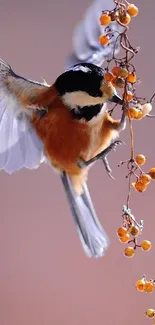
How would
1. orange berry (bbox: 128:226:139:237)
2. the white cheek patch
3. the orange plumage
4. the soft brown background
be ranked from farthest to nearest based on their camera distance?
the soft brown background < the orange plumage < the white cheek patch < orange berry (bbox: 128:226:139:237)

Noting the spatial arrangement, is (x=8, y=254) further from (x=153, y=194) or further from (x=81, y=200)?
(x=81, y=200)

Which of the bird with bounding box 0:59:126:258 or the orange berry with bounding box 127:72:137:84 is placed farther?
the bird with bounding box 0:59:126:258

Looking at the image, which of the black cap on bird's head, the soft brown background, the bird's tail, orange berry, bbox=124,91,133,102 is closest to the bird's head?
the black cap on bird's head

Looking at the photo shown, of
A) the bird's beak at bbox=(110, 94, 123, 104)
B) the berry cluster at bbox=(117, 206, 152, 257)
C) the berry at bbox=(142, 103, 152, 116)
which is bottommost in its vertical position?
the berry cluster at bbox=(117, 206, 152, 257)

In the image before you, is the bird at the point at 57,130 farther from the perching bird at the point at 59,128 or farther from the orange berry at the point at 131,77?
the orange berry at the point at 131,77

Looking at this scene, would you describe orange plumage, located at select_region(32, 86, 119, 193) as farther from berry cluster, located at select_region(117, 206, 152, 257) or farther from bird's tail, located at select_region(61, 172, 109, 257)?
berry cluster, located at select_region(117, 206, 152, 257)

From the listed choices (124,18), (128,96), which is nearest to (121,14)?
(124,18)
